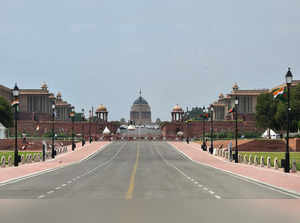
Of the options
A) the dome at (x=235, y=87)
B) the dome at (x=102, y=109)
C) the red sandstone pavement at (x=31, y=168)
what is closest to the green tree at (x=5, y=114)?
the red sandstone pavement at (x=31, y=168)

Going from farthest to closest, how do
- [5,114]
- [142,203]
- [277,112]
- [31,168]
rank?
[5,114] → [277,112] → [31,168] → [142,203]

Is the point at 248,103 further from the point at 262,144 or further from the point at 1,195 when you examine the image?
the point at 1,195

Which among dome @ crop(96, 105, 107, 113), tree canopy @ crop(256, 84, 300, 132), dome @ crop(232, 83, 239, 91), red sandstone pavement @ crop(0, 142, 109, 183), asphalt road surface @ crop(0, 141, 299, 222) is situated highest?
dome @ crop(232, 83, 239, 91)

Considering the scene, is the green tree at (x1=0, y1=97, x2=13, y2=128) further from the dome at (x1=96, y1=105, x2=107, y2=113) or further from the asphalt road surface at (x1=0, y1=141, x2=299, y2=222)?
the asphalt road surface at (x1=0, y1=141, x2=299, y2=222)

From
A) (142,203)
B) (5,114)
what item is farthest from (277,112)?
(142,203)

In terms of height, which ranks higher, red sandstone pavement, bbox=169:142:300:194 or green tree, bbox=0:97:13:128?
green tree, bbox=0:97:13:128

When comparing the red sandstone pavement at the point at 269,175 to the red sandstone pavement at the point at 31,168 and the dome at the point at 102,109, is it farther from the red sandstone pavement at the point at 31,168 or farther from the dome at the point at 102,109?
the dome at the point at 102,109

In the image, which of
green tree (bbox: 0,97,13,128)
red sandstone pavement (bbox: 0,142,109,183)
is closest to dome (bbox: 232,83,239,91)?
green tree (bbox: 0,97,13,128)

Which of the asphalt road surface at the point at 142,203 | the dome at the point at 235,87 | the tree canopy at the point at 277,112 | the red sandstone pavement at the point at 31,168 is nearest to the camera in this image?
the asphalt road surface at the point at 142,203

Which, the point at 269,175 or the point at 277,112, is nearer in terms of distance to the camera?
the point at 269,175

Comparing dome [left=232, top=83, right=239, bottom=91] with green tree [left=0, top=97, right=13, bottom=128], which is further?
dome [left=232, top=83, right=239, bottom=91]

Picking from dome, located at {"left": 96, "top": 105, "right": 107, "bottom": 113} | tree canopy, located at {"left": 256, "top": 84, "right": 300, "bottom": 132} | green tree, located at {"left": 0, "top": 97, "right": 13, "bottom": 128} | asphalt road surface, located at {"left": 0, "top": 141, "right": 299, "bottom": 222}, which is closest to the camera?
asphalt road surface, located at {"left": 0, "top": 141, "right": 299, "bottom": 222}

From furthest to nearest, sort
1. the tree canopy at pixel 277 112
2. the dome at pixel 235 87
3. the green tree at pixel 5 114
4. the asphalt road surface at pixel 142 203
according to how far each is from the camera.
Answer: the dome at pixel 235 87
the green tree at pixel 5 114
the tree canopy at pixel 277 112
the asphalt road surface at pixel 142 203

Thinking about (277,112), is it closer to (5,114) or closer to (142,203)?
(5,114)
